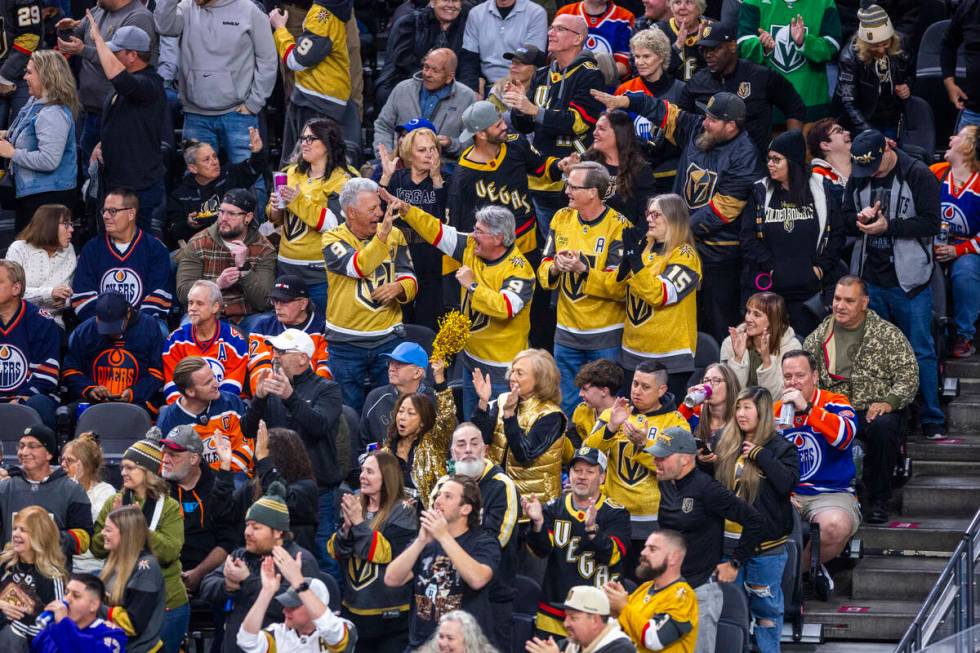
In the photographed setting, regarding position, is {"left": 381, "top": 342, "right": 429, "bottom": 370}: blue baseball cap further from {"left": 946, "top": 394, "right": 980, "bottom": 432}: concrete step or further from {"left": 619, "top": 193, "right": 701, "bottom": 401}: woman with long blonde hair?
{"left": 946, "top": 394, "right": 980, "bottom": 432}: concrete step

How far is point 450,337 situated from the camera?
11.0 m

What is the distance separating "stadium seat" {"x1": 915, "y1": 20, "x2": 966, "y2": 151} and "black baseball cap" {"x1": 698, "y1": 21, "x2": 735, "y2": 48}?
2.44 metres

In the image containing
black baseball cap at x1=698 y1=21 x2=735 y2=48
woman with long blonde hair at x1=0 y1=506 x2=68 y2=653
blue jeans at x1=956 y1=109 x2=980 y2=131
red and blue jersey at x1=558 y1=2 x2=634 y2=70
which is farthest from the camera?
red and blue jersey at x1=558 y1=2 x2=634 y2=70

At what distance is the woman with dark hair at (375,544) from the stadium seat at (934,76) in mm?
6652

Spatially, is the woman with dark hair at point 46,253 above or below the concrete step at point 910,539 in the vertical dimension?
above

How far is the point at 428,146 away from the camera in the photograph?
12406 mm

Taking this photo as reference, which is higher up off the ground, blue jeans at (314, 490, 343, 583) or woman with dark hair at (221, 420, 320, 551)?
woman with dark hair at (221, 420, 320, 551)

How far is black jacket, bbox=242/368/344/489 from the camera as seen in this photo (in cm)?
1045

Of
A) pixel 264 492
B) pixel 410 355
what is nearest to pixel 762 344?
pixel 410 355

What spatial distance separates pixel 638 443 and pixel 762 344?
1467mm

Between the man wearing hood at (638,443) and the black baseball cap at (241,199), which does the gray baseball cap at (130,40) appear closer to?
the black baseball cap at (241,199)

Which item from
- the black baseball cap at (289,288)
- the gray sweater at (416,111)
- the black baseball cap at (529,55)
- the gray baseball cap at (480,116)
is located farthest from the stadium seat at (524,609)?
the black baseball cap at (529,55)

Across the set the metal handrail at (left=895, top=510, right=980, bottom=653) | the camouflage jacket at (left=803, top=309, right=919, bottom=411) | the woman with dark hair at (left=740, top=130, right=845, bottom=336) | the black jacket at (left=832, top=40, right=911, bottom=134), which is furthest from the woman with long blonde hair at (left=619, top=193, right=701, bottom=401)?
the black jacket at (left=832, top=40, right=911, bottom=134)

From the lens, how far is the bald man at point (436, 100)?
13.3 metres
